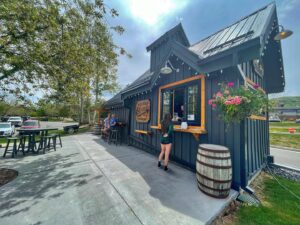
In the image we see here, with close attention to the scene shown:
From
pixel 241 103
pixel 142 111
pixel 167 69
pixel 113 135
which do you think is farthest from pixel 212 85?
pixel 113 135

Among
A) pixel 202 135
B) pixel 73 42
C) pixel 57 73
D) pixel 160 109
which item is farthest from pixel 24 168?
pixel 202 135

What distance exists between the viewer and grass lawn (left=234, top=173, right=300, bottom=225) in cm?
223

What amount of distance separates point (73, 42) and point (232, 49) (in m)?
4.49

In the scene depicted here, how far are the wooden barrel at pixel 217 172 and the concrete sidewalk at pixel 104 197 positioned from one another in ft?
0.57

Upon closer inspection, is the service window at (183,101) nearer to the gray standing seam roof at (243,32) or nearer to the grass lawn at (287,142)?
the gray standing seam roof at (243,32)

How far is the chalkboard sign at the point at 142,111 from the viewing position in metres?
6.12

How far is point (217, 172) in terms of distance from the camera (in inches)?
101

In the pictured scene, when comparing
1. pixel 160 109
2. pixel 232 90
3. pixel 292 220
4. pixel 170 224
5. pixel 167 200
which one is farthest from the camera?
pixel 160 109

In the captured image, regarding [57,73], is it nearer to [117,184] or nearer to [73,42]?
[73,42]

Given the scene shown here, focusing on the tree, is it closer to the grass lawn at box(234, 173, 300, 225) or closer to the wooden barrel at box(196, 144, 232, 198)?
the wooden barrel at box(196, 144, 232, 198)

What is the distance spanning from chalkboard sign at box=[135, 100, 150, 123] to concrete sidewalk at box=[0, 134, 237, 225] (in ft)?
8.48

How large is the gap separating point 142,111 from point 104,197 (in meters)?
4.30

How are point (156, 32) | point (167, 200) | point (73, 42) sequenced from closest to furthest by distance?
point (167, 200)
point (73, 42)
point (156, 32)

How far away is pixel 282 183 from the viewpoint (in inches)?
150
